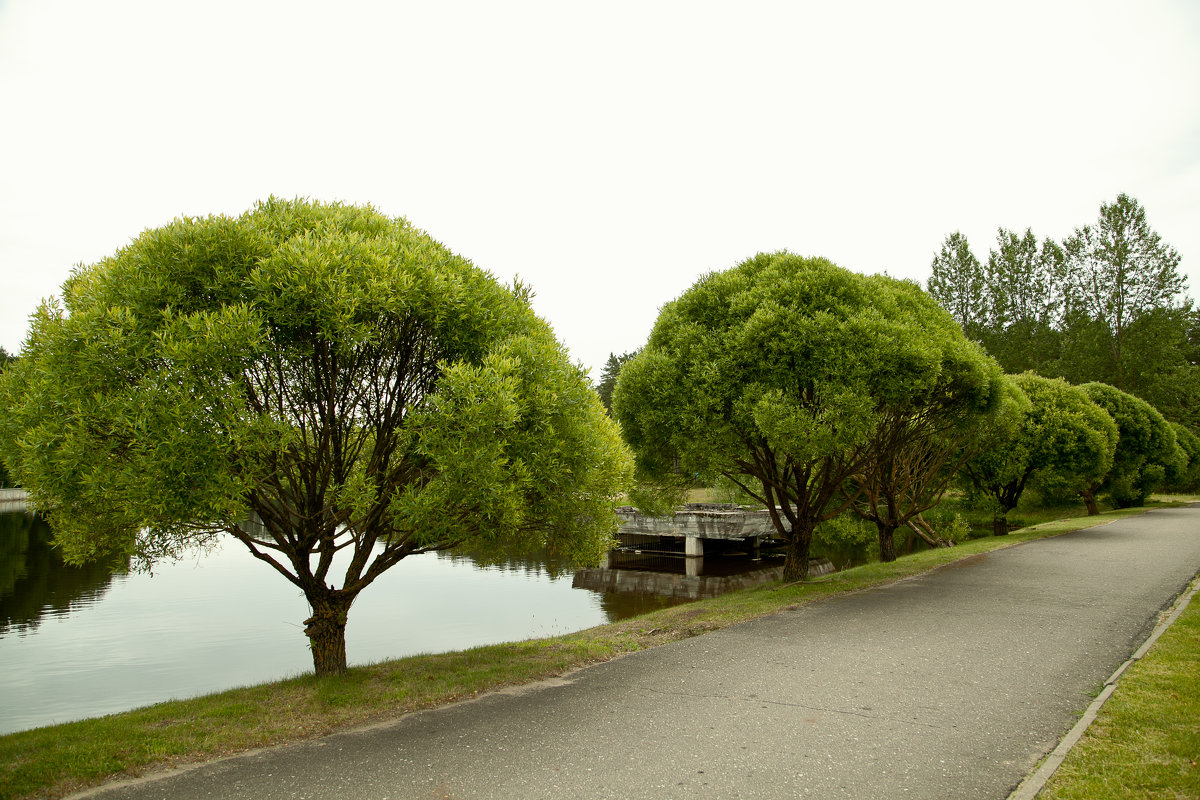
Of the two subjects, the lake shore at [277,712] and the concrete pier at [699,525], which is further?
the concrete pier at [699,525]

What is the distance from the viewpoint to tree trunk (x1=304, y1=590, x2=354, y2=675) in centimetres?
936

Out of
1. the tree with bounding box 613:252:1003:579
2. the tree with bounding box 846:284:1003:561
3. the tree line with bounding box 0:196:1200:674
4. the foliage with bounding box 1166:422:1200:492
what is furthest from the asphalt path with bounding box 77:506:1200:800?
the foliage with bounding box 1166:422:1200:492

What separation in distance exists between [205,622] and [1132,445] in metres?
44.4

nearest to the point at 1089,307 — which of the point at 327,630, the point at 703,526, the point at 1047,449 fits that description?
the point at 1047,449

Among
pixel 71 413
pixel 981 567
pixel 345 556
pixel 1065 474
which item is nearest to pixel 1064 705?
pixel 71 413

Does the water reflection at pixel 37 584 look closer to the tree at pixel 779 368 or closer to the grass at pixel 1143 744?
the tree at pixel 779 368

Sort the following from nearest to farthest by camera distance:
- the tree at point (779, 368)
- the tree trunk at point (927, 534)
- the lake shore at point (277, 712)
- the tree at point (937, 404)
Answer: the lake shore at point (277, 712) < the tree at point (779, 368) < the tree at point (937, 404) < the tree trunk at point (927, 534)

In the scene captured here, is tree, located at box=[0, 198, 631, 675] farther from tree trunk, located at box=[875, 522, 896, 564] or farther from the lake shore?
tree trunk, located at box=[875, 522, 896, 564]

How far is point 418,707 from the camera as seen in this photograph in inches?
301

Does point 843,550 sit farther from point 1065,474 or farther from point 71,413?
point 71,413

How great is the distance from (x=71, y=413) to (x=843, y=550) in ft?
112

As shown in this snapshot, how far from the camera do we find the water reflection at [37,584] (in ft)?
68.9

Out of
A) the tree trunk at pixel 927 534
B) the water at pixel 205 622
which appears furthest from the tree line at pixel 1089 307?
the water at pixel 205 622

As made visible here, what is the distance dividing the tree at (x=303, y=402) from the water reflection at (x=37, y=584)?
12.2 m
